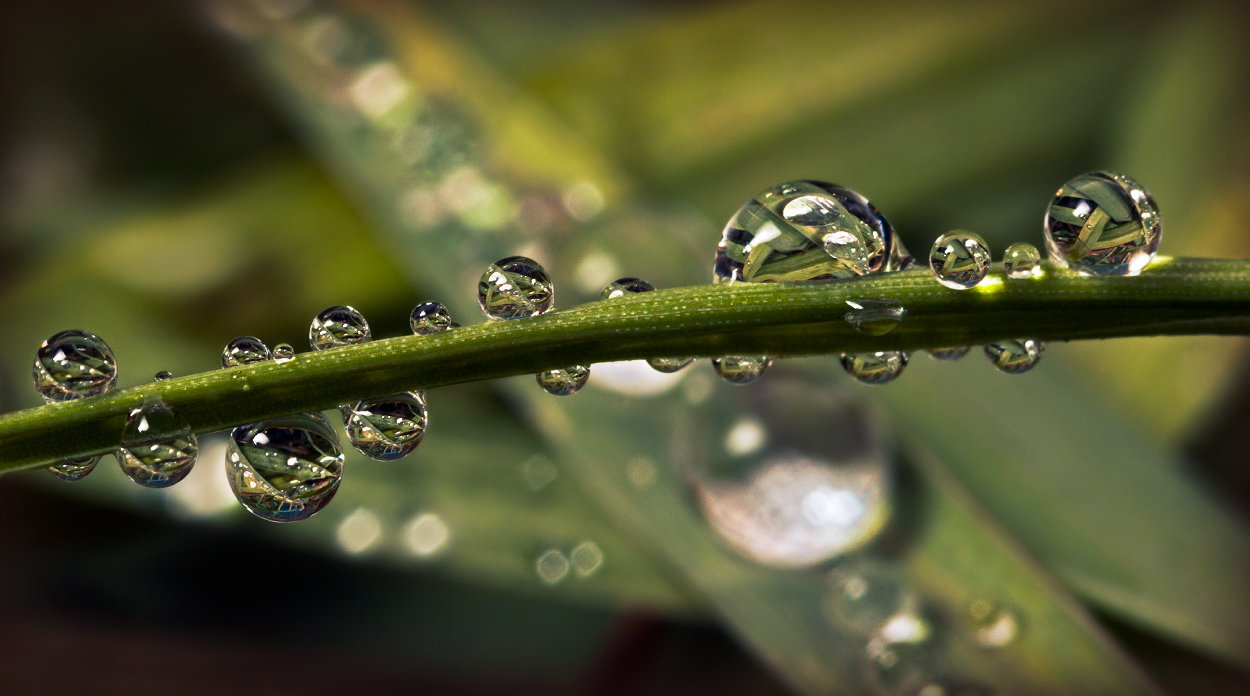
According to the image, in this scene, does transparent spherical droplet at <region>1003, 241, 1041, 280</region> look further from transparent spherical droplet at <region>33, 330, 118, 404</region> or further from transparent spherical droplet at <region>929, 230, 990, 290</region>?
transparent spherical droplet at <region>33, 330, 118, 404</region>

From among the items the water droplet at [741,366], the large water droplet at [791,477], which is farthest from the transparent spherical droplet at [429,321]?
the large water droplet at [791,477]

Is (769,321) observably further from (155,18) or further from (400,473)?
(155,18)

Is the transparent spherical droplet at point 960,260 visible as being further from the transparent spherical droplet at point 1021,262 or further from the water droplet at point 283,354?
the water droplet at point 283,354

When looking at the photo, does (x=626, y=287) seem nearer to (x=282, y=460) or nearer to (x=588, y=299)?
(x=282, y=460)

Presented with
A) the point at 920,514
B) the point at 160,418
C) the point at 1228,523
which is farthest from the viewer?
the point at 1228,523

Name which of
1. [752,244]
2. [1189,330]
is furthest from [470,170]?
[1189,330]

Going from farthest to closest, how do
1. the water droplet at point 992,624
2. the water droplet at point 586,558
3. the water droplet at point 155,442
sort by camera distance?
1. the water droplet at point 586,558
2. the water droplet at point 992,624
3. the water droplet at point 155,442

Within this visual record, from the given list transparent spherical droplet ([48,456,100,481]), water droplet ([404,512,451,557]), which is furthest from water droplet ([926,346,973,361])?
water droplet ([404,512,451,557])
